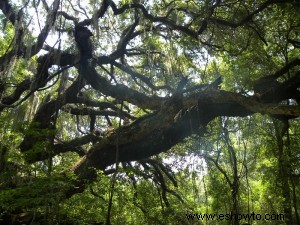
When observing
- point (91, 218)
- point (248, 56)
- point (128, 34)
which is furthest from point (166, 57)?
point (91, 218)

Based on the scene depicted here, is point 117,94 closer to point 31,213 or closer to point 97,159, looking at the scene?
point 97,159

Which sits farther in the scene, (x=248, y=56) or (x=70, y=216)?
(x=248, y=56)

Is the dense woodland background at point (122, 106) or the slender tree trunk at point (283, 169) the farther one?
the slender tree trunk at point (283, 169)

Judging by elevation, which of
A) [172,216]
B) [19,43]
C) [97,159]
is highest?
[19,43]

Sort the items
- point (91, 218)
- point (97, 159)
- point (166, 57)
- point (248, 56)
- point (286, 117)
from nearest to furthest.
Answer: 1. point (91, 218)
2. point (286, 117)
3. point (97, 159)
4. point (166, 57)
5. point (248, 56)

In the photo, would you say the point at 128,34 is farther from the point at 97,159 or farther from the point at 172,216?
the point at 172,216

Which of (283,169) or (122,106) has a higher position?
(122,106)

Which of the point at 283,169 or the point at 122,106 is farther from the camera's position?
the point at 283,169

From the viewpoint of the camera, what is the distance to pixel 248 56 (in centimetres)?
973

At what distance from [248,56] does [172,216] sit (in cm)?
539

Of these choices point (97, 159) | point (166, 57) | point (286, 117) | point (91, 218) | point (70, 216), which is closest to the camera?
point (70, 216)

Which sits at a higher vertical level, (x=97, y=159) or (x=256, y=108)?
(x=256, y=108)

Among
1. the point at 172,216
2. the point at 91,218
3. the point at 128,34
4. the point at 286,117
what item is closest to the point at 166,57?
the point at 128,34

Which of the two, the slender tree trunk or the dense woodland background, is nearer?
the dense woodland background
